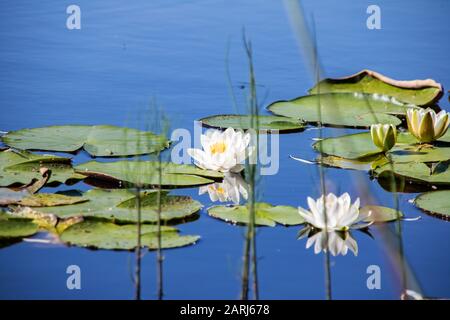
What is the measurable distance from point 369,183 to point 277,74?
3.84 feet

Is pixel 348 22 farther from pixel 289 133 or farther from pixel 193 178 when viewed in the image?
pixel 193 178

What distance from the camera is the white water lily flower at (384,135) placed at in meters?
2.89

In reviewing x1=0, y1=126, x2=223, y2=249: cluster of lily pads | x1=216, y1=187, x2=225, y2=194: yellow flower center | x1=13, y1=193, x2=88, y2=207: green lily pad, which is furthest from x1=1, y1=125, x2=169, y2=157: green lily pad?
x1=13, y1=193, x2=88, y2=207: green lily pad

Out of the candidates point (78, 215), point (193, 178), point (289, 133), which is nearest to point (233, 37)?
point (289, 133)

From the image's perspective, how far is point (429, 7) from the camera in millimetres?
4812

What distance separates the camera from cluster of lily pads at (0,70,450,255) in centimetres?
232

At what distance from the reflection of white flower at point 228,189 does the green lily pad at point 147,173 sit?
0.03 m

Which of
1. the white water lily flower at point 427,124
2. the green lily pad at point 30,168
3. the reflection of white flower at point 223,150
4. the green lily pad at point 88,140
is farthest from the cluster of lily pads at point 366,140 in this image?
the green lily pad at point 30,168

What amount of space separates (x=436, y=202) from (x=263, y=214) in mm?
512

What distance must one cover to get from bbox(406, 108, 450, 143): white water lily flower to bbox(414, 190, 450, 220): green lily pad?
1.34 ft

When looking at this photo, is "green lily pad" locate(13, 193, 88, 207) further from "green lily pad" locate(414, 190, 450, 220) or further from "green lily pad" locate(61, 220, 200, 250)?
"green lily pad" locate(414, 190, 450, 220)

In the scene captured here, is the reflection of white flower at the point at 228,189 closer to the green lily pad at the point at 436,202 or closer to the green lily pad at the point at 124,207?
the green lily pad at the point at 124,207
